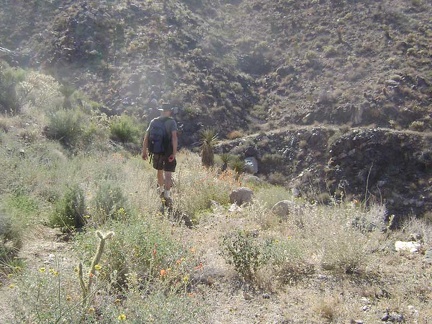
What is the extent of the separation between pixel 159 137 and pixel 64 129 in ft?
17.6

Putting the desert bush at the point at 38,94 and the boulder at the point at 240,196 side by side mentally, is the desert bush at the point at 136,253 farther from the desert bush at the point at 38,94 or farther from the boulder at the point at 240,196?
the desert bush at the point at 38,94

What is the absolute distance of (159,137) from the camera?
327 inches

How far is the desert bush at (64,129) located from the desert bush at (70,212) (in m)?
6.47

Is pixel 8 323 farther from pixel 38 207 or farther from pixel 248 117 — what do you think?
pixel 248 117

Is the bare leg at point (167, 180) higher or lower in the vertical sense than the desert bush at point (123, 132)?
higher

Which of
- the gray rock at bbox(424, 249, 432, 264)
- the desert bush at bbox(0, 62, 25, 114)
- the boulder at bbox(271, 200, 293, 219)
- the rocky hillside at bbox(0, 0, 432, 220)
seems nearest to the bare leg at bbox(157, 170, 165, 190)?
the boulder at bbox(271, 200, 293, 219)

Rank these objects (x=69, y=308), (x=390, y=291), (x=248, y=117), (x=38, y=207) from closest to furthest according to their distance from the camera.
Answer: (x=69, y=308)
(x=390, y=291)
(x=38, y=207)
(x=248, y=117)

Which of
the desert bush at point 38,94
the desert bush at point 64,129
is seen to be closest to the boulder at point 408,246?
the desert bush at point 64,129

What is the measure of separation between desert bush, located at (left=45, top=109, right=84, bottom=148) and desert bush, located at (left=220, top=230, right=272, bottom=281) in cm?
847

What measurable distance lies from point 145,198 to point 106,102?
678 inches

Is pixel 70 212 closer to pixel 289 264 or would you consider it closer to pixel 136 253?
pixel 136 253

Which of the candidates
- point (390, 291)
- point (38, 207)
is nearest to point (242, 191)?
point (38, 207)

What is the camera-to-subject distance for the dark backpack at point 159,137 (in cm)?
833

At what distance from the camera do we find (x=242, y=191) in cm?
934
